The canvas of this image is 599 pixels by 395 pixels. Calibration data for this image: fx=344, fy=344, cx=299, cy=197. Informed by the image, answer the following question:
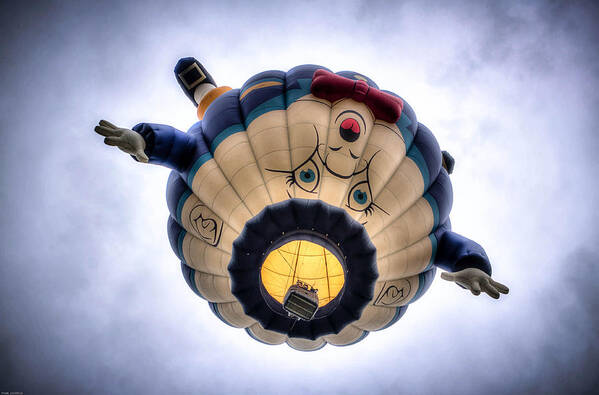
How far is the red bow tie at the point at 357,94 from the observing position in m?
3.54

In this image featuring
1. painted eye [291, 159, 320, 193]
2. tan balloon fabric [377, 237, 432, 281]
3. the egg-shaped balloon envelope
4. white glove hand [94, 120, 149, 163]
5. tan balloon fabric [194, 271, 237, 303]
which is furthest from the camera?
tan balloon fabric [194, 271, 237, 303]

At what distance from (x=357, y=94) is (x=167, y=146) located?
2094 millimetres

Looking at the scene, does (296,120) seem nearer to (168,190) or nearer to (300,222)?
(300,222)

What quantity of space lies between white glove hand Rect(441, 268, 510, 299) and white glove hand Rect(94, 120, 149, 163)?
11.2ft

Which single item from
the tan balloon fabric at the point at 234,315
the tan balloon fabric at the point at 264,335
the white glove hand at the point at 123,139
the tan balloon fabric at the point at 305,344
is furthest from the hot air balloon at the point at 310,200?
the tan balloon fabric at the point at 305,344

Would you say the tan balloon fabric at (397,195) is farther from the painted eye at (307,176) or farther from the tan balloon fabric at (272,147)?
the tan balloon fabric at (272,147)

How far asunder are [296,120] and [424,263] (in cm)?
216

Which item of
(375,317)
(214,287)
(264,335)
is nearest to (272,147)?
(214,287)

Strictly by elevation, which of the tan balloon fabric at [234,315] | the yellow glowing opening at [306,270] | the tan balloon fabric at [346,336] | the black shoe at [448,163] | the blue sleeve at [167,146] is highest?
the black shoe at [448,163]

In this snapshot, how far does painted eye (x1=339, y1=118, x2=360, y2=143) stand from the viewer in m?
3.34

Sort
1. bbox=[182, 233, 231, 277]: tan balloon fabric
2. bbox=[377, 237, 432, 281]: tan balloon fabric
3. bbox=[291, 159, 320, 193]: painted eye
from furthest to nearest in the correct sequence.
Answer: bbox=[182, 233, 231, 277]: tan balloon fabric < bbox=[377, 237, 432, 281]: tan balloon fabric < bbox=[291, 159, 320, 193]: painted eye

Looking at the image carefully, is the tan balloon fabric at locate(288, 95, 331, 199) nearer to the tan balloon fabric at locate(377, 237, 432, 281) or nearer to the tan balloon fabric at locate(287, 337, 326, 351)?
the tan balloon fabric at locate(377, 237, 432, 281)

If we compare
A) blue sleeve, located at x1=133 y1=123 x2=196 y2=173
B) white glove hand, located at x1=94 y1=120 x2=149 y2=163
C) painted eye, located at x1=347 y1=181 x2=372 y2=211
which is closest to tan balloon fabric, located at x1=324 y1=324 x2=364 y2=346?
painted eye, located at x1=347 y1=181 x2=372 y2=211

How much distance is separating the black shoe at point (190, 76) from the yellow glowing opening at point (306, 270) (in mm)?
3136
